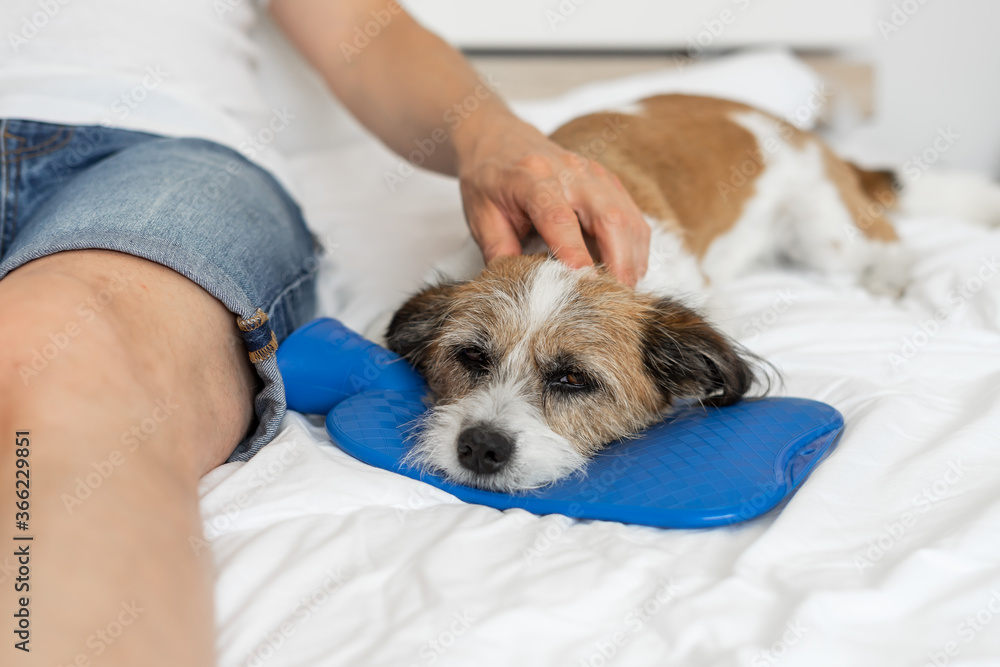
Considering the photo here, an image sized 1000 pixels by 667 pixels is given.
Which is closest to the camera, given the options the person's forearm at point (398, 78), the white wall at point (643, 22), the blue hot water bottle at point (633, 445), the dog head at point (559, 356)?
the blue hot water bottle at point (633, 445)

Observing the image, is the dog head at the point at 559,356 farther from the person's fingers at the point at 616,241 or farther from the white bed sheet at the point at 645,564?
the white bed sheet at the point at 645,564

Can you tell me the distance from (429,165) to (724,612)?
1420 mm

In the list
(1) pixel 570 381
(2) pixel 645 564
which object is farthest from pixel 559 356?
(2) pixel 645 564

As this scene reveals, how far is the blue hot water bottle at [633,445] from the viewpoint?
3.50ft

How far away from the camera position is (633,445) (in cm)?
137

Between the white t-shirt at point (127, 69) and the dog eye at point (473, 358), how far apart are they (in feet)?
2.74

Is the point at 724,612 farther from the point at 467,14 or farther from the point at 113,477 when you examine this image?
the point at 467,14

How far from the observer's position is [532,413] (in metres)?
1.38

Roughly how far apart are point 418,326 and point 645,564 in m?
0.78

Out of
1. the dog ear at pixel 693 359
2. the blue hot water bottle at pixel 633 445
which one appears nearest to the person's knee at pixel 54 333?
the blue hot water bottle at pixel 633 445

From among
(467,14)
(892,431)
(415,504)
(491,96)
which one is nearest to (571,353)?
(415,504)

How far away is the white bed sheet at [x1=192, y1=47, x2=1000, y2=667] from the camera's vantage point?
2.67ft

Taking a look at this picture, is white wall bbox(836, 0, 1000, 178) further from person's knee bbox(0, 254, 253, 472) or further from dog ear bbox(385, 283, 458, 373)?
person's knee bbox(0, 254, 253, 472)

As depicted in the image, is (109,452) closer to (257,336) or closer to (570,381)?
(257,336)
